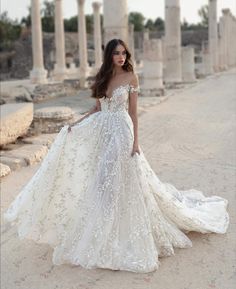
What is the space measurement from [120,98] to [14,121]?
516cm

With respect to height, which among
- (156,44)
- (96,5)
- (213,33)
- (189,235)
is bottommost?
(189,235)

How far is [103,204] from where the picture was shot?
4.02 meters

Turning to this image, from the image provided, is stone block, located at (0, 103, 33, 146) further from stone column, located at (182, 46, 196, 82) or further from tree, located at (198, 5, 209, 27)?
tree, located at (198, 5, 209, 27)

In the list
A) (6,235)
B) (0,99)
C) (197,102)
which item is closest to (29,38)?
(0,99)

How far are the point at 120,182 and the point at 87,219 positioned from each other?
1.42ft

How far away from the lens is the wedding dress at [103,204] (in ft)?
12.9

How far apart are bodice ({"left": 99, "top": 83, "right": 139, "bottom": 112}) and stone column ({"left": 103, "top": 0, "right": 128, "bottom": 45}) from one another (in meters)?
9.10

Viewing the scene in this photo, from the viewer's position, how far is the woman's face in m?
4.11

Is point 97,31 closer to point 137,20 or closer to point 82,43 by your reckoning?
point 82,43

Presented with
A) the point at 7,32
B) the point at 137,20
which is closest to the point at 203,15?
the point at 137,20

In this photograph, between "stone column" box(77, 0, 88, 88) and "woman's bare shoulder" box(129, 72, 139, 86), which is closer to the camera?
"woman's bare shoulder" box(129, 72, 139, 86)

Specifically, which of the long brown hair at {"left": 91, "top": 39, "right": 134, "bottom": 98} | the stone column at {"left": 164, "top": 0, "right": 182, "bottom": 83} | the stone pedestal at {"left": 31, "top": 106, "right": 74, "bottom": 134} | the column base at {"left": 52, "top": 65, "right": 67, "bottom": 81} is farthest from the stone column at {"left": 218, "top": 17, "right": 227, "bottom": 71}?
the long brown hair at {"left": 91, "top": 39, "right": 134, "bottom": 98}

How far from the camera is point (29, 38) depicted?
4950 centimetres

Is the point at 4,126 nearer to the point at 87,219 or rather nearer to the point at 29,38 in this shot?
the point at 87,219
